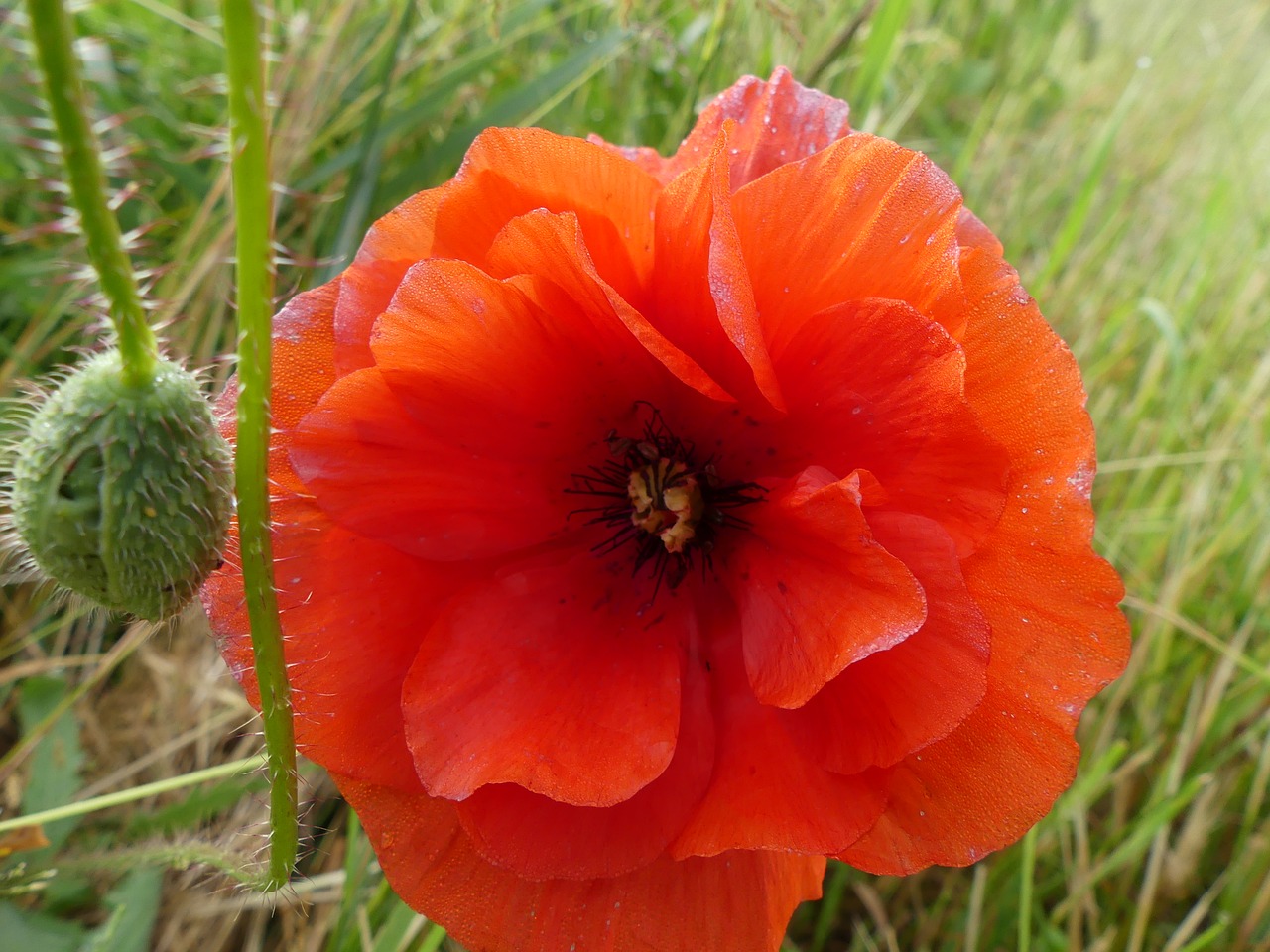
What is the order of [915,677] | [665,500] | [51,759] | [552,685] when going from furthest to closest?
[51,759] → [665,500] → [552,685] → [915,677]

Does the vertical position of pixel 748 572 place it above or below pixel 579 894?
above

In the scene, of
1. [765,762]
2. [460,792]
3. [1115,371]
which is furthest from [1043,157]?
[460,792]

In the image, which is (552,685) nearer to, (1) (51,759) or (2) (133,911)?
(2) (133,911)

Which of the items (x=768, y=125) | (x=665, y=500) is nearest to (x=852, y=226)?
(x=768, y=125)

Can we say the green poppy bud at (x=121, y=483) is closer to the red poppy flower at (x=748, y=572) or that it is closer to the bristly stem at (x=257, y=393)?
the bristly stem at (x=257, y=393)

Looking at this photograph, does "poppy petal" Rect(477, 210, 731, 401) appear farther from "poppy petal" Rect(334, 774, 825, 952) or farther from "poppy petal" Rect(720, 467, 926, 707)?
"poppy petal" Rect(334, 774, 825, 952)

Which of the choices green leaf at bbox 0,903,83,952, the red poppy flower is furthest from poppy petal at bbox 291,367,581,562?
green leaf at bbox 0,903,83,952

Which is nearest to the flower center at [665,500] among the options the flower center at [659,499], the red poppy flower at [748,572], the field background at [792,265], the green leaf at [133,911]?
the flower center at [659,499]
